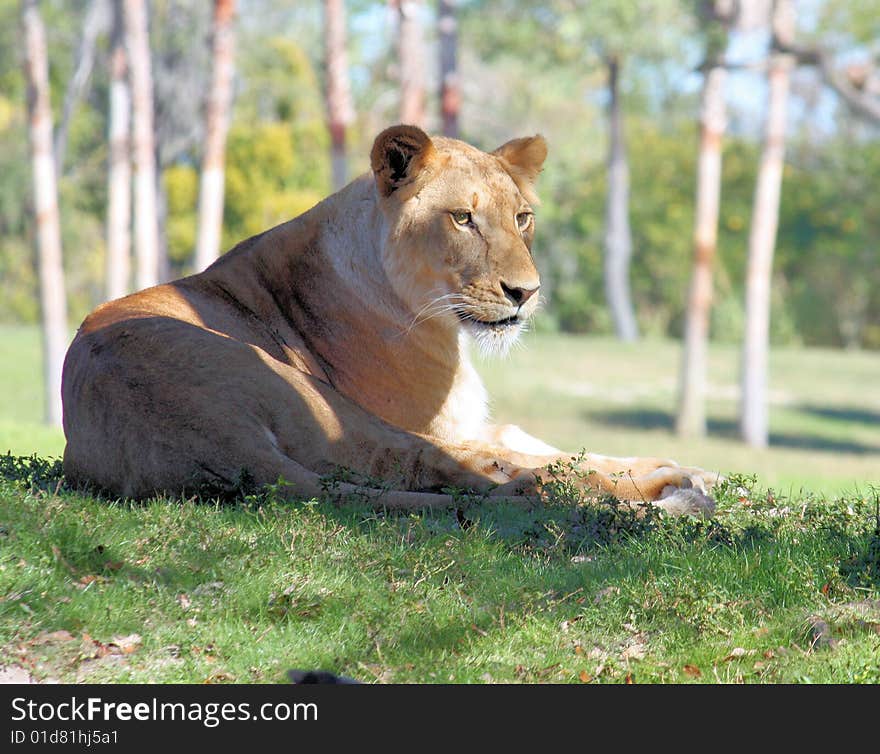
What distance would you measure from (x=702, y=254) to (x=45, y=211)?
11.2m

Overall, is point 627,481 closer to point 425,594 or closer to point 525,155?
point 425,594

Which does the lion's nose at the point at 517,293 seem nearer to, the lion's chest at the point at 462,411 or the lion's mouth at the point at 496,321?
the lion's mouth at the point at 496,321

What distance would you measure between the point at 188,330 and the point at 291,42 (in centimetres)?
4255

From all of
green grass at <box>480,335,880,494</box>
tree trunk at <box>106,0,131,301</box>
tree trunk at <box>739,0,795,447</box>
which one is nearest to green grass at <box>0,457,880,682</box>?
green grass at <box>480,335,880,494</box>

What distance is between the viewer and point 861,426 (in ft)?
85.4

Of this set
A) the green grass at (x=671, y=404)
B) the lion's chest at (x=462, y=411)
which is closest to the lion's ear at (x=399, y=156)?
the lion's chest at (x=462, y=411)

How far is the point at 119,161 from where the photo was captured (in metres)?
21.6

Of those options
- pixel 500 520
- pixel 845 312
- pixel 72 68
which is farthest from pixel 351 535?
pixel 845 312

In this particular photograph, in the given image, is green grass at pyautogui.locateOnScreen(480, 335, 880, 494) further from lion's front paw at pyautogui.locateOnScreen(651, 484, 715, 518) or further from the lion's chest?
lion's front paw at pyautogui.locateOnScreen(651, 484, 715, 518)

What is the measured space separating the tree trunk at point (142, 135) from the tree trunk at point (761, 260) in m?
10.4

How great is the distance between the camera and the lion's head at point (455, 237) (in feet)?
18.6

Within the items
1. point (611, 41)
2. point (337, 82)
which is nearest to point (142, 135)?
point (337, 82)

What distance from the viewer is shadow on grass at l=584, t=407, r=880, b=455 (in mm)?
24016

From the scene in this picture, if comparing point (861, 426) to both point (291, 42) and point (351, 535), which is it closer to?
point (351, 535)
